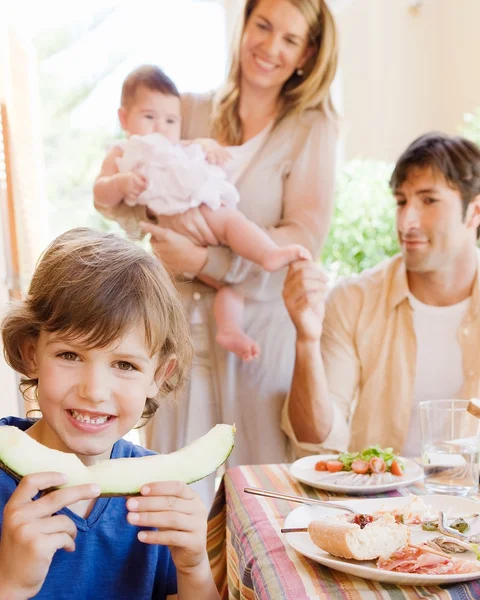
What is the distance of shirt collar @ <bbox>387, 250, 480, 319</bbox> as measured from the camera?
2510 millimetres

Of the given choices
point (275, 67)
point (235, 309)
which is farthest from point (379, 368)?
point (275, 67)

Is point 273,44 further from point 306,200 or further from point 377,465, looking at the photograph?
point 377,465

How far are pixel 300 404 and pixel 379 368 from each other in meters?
0.28

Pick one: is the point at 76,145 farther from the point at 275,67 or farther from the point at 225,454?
the point at 225,454

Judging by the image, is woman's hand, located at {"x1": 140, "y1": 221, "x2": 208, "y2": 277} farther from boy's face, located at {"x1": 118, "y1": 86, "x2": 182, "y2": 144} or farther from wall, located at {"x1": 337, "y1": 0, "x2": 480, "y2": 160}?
wall, located at {"x1": 337, "y1": 0, "x2": 480, "y2": 160}

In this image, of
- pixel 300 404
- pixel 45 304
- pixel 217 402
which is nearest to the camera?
pixel 45 304

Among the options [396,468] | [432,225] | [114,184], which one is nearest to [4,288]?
[114,184]

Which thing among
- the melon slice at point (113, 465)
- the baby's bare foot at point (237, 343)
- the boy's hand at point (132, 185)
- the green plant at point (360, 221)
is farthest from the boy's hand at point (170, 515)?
the green plant at point (360, 221)

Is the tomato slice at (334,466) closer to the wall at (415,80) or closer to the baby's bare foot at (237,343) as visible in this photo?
the baby's bare foot at (237,343)

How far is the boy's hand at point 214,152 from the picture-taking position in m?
2.66

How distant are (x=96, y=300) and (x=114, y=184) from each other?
1.52 m

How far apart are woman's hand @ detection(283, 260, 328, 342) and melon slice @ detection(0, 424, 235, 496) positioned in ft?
4.76

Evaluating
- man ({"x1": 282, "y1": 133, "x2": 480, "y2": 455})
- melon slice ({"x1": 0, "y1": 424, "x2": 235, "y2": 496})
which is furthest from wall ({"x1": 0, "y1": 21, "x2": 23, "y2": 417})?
melon slice ({"x1": 0, "y1": 424, "x2": 235, "y2": 496})

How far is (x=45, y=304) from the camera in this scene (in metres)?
1.23
